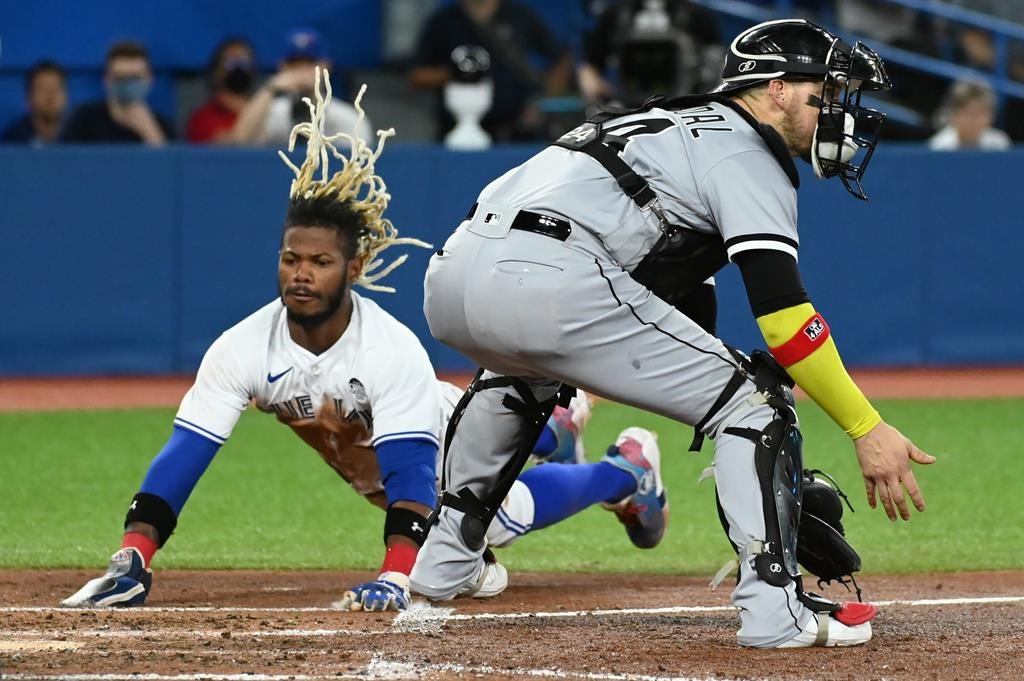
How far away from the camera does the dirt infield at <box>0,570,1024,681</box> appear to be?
13.8 ft

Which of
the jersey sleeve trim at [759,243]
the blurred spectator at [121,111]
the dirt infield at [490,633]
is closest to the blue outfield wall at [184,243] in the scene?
the blurred spectator at [121,111]

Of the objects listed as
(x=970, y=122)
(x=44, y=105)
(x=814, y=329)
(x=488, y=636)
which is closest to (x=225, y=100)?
(x=44, y=105)

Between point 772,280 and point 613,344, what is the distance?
1.55 ft

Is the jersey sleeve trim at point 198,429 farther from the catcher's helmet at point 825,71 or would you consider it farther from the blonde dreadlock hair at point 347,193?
the catcher's helmet at point 825,71

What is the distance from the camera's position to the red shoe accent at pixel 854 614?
4609mm

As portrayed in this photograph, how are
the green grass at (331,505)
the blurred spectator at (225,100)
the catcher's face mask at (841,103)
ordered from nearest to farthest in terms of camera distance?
the catcher's face mask at (841,103), the green grass at (331,505), the blurred spectator at (225,100)

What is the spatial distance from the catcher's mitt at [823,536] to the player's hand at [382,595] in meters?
1.20

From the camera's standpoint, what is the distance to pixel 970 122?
12969 mm

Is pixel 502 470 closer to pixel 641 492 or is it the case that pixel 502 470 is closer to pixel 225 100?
pixel 641 492

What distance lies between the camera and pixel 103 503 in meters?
7.69

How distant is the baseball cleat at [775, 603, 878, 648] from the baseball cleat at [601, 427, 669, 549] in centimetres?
171

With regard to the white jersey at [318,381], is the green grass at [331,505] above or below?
below

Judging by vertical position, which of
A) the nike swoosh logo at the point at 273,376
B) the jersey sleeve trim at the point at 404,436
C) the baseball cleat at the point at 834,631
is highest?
the nike swoosh logo at the point at 273,376

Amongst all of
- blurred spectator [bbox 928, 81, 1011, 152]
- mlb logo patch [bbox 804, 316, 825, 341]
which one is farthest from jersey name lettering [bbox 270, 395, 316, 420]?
blurred spectator [bbox 928, 81, 1011, 152]
